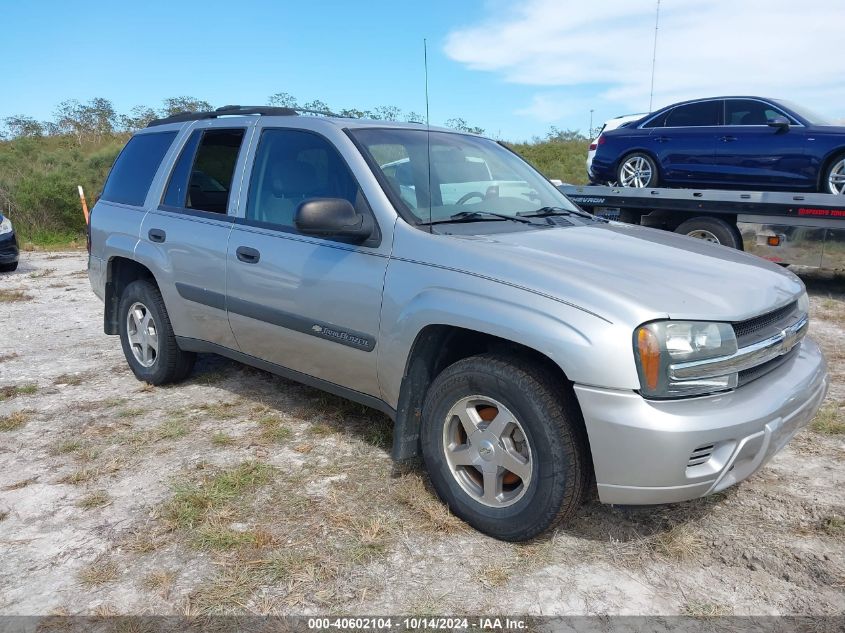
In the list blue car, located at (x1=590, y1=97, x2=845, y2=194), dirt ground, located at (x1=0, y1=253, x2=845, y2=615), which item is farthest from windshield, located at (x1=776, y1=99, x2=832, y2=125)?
dirt ground, located at (x1=0, y1=253, x2=845, y2=615)

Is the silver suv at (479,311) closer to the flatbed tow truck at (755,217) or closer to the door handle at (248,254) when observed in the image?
the door handle at (248,254)

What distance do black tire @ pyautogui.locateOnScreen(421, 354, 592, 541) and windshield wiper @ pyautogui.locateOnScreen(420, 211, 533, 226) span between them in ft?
2.46

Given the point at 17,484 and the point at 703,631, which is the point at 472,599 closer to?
the point at 703,631

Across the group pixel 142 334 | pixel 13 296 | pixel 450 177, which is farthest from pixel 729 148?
pixel 13 296

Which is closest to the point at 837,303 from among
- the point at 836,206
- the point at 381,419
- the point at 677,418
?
the point at 836,206

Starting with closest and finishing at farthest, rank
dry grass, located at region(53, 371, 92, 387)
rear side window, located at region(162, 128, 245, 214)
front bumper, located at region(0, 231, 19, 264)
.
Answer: rear side window, located at region(162, 128, 245, 214) < dry grass, located at region(53, 371, 92, 387) < front bumper, located at region(0, 231, 19, 264)

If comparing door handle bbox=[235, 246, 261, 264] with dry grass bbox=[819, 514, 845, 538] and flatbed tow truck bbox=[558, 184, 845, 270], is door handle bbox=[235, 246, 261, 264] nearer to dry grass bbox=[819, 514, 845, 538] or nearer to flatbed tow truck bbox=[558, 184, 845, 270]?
dry grass bbox=[819, 514, 845, 538]

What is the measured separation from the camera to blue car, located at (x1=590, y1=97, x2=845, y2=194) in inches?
308

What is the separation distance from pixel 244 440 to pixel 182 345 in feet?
3.15

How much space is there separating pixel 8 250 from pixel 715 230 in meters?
10.4

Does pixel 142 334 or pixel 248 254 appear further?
pixel 142 334

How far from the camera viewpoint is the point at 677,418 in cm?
241

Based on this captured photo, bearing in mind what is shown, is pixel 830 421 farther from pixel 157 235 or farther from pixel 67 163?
pixel 67 163

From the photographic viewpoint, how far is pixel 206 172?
14.3ft
